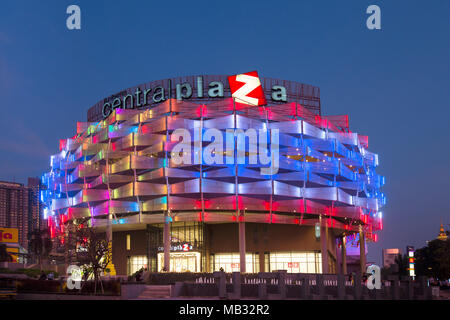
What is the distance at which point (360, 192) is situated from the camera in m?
86.1

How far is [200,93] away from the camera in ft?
275

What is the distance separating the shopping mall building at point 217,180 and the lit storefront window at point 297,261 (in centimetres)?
14

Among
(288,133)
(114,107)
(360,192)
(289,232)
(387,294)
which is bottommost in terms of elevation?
(387,294)

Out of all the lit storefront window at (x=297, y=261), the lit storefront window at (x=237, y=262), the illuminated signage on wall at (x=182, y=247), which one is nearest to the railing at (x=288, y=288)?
the illuminated signage on wall at (x=182, y=247)

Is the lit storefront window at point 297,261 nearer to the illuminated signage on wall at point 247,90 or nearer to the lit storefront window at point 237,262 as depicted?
the lit storefront window at point 237,262

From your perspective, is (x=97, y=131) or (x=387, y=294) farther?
(x=97, y=131)

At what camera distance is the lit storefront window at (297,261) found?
3246 inches

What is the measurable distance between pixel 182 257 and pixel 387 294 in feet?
133

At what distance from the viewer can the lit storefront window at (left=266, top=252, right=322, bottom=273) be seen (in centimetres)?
8244

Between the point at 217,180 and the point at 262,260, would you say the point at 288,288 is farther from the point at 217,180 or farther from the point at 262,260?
the point at 262,260

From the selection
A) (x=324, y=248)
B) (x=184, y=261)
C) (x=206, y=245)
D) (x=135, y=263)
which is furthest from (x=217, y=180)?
(x=135, y=263)
